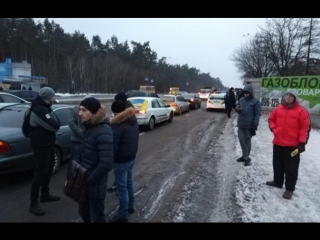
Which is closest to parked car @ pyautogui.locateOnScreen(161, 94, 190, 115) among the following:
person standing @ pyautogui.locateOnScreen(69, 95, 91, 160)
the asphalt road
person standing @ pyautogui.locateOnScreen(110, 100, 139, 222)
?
the asphalt road

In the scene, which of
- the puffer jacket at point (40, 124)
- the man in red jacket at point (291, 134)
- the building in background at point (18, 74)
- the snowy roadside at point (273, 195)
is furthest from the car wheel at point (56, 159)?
the building in background at point (18, 74)

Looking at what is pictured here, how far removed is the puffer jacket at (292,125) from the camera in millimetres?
4078

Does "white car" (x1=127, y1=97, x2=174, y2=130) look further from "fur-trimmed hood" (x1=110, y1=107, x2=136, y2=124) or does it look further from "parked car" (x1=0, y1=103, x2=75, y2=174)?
"fur-trimmed hood" (x1=110, y1=107, x2=136, y2=124)

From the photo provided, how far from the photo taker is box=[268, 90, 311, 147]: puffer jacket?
408 cm

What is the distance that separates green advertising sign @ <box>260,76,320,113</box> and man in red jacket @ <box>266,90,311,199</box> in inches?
484

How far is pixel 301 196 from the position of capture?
13.9ft

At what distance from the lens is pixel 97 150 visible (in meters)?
2.58

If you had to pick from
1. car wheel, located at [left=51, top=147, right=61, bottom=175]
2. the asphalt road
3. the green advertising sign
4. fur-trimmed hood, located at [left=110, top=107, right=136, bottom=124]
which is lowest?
the asphalt road

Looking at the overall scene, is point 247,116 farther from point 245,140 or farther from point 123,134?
point 123,134

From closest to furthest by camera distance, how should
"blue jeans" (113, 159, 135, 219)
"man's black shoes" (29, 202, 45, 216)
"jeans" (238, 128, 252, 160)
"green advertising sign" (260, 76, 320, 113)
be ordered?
"blue jeans" (113, 159, 135, 219) → "man's black shoes" (29, 202, 45, 216) → "jeans" (238, 128, 252, 160) → "green advertising sign" (260, 76, 320, 113)

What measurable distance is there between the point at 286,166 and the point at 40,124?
13.8 ft

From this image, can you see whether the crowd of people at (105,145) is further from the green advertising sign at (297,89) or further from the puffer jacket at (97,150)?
the green advertising sign at (297,89)

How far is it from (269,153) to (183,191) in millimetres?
3772
